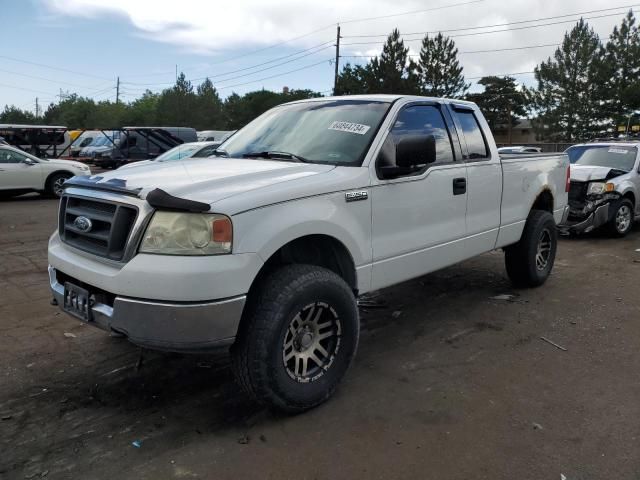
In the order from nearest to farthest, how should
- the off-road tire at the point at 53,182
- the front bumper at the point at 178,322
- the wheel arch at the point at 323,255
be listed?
the front bumper at the point at 178,322 → the wheel arch at the point at 323,255 → the off-road tire at the point at 53,182

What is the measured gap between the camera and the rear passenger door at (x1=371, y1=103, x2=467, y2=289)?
3709mm

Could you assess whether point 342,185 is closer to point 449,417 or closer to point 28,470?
point 449,417

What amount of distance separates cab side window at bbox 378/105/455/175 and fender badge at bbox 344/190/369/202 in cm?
31

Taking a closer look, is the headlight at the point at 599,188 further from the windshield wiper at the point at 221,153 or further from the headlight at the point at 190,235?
the headlight at the point at 190,235

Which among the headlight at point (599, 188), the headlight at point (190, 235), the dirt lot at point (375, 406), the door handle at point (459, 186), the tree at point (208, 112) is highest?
the tree at point (208, 112)

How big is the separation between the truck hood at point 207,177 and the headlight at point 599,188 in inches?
287

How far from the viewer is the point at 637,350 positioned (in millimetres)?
4262

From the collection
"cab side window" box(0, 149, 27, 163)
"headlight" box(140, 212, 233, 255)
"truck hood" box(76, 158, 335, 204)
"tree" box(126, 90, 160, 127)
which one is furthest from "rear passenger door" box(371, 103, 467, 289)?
"tree" box(126, 90, 160, 127)

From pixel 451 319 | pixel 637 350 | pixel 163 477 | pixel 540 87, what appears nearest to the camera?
pixel 163 477

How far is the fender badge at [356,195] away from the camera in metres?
3.41

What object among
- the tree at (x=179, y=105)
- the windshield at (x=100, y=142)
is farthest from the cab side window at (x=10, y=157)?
the tree at (x=179, y=105)

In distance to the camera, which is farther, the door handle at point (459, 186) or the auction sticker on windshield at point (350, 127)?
the door handle at point (459, 186)

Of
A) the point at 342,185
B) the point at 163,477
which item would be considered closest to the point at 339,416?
the point at 163,477

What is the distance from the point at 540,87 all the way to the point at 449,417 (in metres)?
58.2
